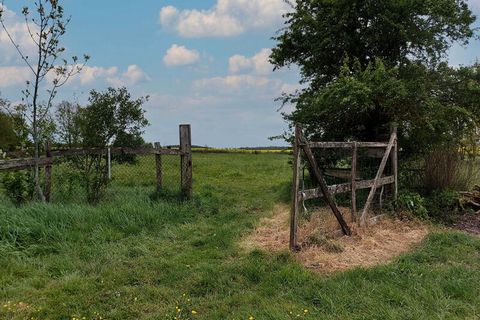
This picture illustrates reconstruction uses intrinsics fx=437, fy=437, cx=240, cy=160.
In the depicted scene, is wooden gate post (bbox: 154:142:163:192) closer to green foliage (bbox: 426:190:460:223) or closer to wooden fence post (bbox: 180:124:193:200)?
wooden fence post (bbox: 180:124:193:200)

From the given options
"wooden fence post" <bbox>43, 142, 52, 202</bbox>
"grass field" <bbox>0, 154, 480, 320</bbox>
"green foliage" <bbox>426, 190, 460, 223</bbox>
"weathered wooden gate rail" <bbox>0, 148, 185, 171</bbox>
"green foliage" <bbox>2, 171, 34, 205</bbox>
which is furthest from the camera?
"green foliage" <bbox>426, 190, 460, 223</bbox>

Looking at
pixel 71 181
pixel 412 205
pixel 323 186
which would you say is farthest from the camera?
pixel 71 181

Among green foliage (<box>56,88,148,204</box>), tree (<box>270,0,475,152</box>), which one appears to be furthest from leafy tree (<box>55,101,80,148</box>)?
tree (<box>270,0,475,152</box>)

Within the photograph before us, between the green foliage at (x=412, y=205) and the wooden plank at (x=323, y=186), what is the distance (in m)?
2.32

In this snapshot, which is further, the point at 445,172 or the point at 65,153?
the point at 445,172

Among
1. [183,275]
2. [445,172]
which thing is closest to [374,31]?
[445,172]

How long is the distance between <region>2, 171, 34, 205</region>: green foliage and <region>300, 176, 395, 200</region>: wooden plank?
5.58m

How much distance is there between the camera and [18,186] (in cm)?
861

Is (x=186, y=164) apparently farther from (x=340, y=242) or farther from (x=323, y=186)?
(x=340, y=242)

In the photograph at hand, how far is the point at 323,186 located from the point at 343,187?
0.84 meters

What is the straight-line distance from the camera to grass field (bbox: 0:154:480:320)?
464 centimetres

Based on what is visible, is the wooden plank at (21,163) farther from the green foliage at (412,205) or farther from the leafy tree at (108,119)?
the green foliage at (412,205)

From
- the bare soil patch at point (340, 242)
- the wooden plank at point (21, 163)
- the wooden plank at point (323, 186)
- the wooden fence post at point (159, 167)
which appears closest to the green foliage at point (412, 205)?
the bare soil patch at point (340, 242)

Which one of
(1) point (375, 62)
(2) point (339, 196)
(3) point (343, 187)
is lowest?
(2) point (339, 196)
